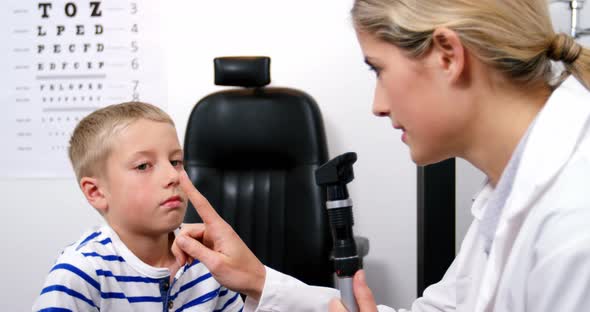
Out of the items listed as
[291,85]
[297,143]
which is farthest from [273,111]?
[291,85]

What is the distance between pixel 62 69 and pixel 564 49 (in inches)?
77.5

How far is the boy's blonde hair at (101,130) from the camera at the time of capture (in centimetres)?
135

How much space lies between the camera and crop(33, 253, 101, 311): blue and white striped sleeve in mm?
1137

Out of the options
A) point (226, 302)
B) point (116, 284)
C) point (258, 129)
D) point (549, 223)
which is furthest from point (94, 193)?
point (549, 223)

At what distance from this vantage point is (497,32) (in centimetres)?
86

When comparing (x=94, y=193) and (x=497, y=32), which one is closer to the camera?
(x=497, y=32)

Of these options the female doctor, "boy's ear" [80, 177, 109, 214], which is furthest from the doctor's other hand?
"boy's ear" [80, 177, 109, 214]

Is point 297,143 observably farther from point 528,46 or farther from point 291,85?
point 528,46

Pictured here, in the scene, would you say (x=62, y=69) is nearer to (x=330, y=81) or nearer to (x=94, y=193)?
(x=330, y=81)

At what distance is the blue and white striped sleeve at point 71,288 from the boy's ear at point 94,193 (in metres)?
0.17

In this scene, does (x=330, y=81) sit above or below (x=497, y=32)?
below

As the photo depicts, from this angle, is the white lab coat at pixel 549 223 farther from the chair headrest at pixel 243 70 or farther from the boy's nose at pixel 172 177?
the chair headrest at pixel 243 70

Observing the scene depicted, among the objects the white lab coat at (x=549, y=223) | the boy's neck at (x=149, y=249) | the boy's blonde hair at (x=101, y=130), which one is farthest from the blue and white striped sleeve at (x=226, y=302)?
the white lab coat at (x=549, y=223)

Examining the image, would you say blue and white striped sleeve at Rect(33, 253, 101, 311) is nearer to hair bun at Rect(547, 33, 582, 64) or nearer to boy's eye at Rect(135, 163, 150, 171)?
boy's eye at Rect(135, 163, 150, 171)
